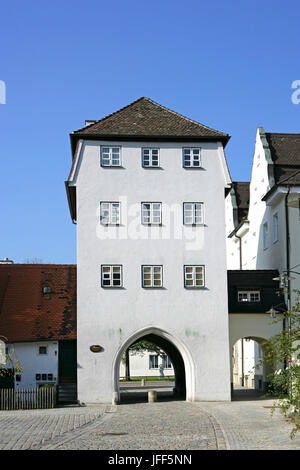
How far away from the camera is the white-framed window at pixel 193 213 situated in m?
34.5

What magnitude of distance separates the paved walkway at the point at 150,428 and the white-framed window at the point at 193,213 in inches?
339

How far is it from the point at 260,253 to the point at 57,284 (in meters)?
12.6

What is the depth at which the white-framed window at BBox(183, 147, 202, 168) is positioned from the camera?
3516cm

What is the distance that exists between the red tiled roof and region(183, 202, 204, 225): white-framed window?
731 cm

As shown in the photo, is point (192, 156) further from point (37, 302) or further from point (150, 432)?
point (150, 432)

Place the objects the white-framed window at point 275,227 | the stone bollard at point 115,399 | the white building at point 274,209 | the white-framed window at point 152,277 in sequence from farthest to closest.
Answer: the white-framed window at point 275,227 < the white building at point 274,209 < the white-framed window at point 152,277 < the stone bollard at point 115,399

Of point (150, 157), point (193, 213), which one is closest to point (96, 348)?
point (193, 213)

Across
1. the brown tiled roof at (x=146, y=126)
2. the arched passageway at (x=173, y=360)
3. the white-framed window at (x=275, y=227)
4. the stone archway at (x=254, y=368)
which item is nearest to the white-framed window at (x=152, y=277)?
the arched passageway at (x=173, y=360)

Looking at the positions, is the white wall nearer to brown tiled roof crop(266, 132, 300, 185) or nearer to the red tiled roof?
the red tiled roof

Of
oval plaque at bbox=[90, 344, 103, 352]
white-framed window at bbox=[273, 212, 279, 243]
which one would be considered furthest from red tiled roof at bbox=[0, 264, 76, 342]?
white-framed window at bbox=[273, 212, 279, 243]

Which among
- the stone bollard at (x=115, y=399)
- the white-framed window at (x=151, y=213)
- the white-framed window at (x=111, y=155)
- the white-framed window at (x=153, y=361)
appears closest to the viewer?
the stone bollard at (x=115, y=399)

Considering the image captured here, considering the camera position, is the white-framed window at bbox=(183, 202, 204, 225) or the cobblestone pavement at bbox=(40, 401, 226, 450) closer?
the cobblestone pavement at bbox=(40, 401, 226, 450)

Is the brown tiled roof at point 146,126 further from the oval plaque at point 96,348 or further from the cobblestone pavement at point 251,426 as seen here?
the cobblestone pavement at point 251,426
